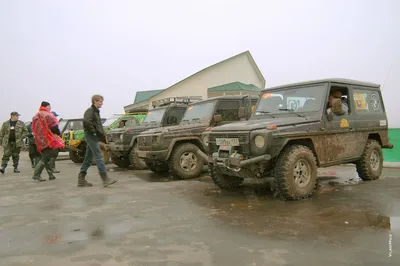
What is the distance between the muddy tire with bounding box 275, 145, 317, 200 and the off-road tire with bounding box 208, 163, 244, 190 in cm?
126

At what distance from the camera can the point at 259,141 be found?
498cm

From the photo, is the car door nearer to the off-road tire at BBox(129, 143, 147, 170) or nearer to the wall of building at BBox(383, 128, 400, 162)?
the wall of building at BBox(383, 128, 400, 162)

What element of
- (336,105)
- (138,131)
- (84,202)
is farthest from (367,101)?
(138,131)

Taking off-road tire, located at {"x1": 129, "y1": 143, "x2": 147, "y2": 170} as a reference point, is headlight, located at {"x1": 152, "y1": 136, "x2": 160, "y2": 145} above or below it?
above

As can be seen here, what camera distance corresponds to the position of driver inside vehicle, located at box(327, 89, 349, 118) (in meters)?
5.36

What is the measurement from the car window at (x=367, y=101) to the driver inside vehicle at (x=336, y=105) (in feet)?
1.14

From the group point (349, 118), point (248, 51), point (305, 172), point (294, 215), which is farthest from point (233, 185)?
point (248, 51)

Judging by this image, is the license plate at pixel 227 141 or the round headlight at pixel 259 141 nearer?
the round headlight at pixel 259 141

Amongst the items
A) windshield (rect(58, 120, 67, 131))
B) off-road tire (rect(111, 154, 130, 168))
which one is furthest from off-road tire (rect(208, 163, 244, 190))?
windshield (rect(58, 120, 67, 131))

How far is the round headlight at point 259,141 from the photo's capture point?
4927mm

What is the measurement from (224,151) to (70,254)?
3018 mm

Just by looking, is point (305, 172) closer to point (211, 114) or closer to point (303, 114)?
point (303, 114)

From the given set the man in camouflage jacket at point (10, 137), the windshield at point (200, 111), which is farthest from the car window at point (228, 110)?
the man in camouflage jacket at point (10, 137)

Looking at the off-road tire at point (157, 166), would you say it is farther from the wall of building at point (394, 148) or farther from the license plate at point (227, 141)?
the wall of building at point (394, 148)
